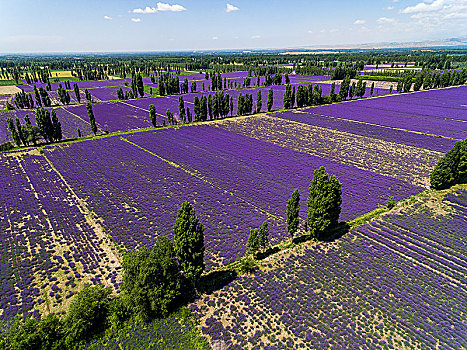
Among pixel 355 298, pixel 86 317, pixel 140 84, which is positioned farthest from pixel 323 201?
pixel 140 84

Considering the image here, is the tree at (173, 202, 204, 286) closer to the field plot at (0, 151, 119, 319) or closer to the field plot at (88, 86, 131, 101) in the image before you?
the field plot at (0, 151, 119, 319)

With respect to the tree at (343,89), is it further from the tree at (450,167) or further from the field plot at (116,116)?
the field plot at (116,116)

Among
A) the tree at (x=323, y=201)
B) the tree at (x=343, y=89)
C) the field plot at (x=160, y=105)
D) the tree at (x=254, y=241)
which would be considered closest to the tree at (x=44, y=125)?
the field plot at (x=160, y=105)

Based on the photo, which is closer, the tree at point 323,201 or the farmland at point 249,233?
the farmland at point 249,233

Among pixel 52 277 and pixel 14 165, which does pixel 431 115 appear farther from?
pixel 14 165

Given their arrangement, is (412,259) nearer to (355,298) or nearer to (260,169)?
(355,298)

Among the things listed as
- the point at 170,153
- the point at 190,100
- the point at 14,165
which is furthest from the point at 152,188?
the point at 190,100
